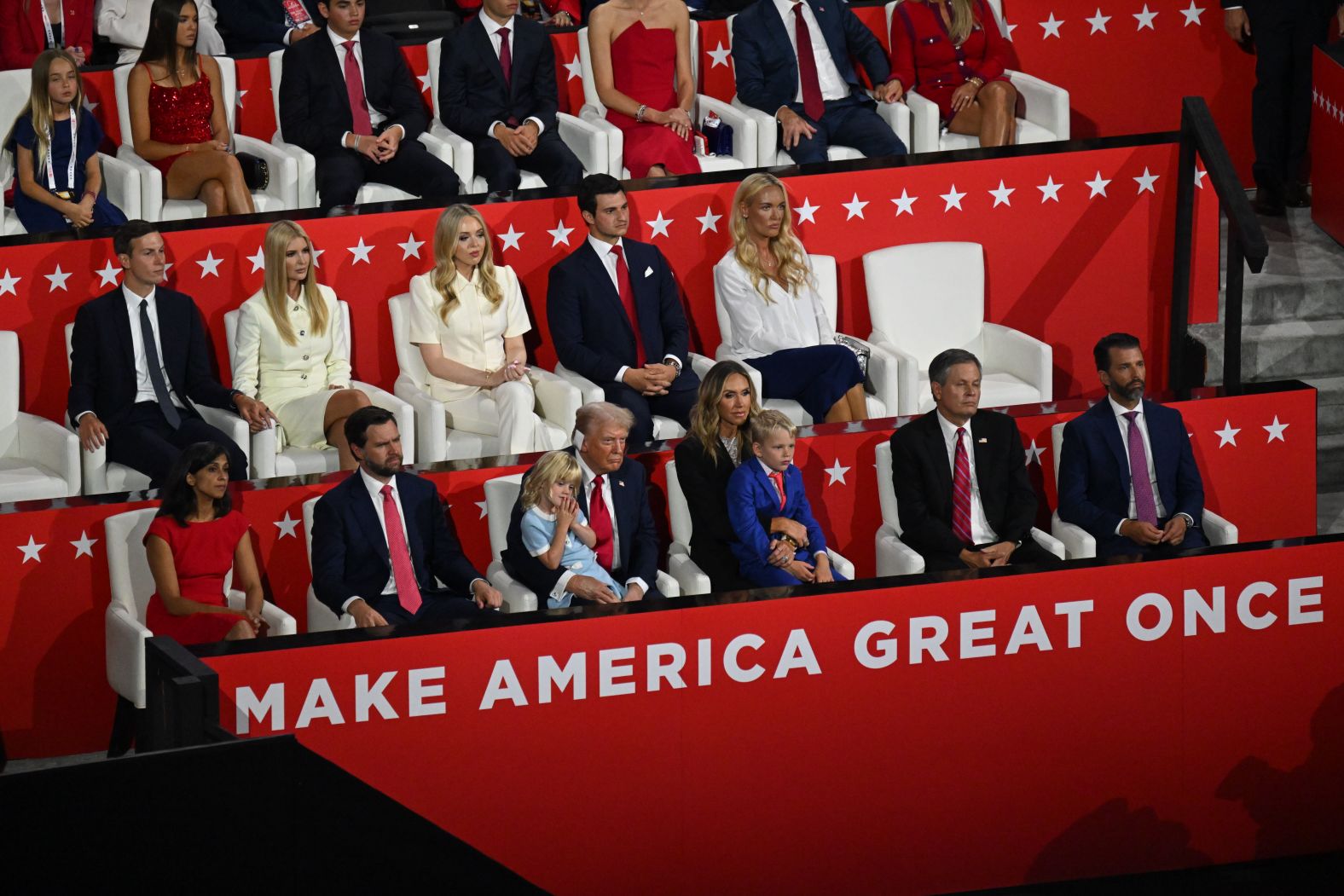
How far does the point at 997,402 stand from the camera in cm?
743

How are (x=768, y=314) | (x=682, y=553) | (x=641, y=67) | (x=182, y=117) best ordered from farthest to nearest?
(x=641, y=67)
(x=182, y=117)
(x=768, y=314)
(x=682, y=553)

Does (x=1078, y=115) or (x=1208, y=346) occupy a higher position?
(x=1078, y=115)

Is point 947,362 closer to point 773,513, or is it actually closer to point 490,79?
point 773,513

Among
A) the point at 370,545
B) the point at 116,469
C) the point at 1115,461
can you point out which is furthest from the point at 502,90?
the point at 1115,461

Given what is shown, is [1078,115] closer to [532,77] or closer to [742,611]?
[532,77]

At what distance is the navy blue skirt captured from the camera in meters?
7.12

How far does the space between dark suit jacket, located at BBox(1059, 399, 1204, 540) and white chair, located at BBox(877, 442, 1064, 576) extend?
155 millimetres

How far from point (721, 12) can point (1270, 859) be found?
466 centimetres

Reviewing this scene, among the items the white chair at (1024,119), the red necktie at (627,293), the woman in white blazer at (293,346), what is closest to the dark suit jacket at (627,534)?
the woman in white blazer at (293,346)

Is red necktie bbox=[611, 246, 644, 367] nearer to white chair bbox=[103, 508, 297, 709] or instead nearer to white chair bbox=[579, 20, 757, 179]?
white chair bbox=[579, 20, 757, 179]

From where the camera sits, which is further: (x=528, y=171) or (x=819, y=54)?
(x=819, y=54)

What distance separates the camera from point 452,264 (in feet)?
23.4

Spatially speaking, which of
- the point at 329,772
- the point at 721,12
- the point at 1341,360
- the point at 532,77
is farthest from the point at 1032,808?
the point at 721,12

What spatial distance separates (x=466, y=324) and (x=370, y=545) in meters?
1.30
